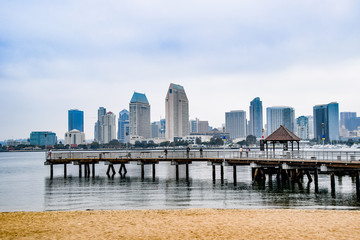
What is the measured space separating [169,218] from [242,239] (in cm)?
693

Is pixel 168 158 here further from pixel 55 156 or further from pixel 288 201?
pixel 288 201

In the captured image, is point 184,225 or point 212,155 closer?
point 184,225

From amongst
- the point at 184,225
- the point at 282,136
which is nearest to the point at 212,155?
the point at 282,136

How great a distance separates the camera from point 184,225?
20141mm

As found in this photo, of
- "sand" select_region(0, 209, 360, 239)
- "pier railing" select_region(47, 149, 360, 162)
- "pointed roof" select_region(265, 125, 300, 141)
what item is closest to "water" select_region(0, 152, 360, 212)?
"pier railing" select_region(47, 149, 360, 162)

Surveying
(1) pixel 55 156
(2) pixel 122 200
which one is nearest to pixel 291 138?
(2) pixel 122 200

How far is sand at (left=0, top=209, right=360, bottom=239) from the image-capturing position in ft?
58.1

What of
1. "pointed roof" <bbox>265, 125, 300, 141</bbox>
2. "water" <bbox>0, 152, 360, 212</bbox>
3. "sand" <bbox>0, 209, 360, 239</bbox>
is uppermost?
→ "pointed roof" <bbox>265, 125, 300, 141</bbox>

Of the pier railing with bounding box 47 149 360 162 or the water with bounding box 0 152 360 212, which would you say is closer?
the water with bounding box 0 152 360 212

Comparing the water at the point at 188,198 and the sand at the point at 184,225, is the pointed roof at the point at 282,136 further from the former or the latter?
the sand at the point at 184,225

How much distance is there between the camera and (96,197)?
38219 mm

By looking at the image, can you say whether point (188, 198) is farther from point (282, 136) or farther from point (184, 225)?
point (282, 136)

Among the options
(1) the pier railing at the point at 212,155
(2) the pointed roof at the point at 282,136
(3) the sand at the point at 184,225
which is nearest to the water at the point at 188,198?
(1) the pier railing at the point at 212,155

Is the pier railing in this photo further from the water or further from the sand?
the sand
